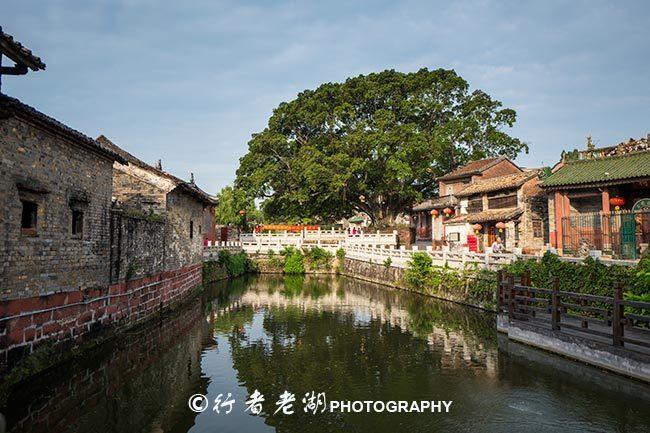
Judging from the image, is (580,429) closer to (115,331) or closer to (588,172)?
(115,331)

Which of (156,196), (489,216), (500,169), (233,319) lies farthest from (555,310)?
(500,169)

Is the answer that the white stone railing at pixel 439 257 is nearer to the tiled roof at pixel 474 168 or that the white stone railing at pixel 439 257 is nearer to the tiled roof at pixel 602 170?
the tiled roof at pixel 602 170

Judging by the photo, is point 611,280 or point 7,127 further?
point 611,280

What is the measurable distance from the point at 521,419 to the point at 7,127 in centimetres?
1041

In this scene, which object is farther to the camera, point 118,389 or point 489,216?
point 489,216

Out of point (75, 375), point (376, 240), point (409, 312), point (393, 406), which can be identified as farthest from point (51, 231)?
point (376, 240)

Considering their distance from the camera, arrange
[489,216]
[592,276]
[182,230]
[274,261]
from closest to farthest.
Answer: [592,276], [182,230], [489,216], [274,261]

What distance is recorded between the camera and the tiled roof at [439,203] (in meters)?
31.8

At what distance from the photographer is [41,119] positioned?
8656mm

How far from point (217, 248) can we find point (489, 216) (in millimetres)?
17215

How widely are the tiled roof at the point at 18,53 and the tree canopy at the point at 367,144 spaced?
91.4 feet

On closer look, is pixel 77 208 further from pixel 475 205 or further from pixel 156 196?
pixel 475 205

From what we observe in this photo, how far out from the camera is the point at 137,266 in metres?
13.4

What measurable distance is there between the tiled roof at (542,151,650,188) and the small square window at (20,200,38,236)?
1989cm
